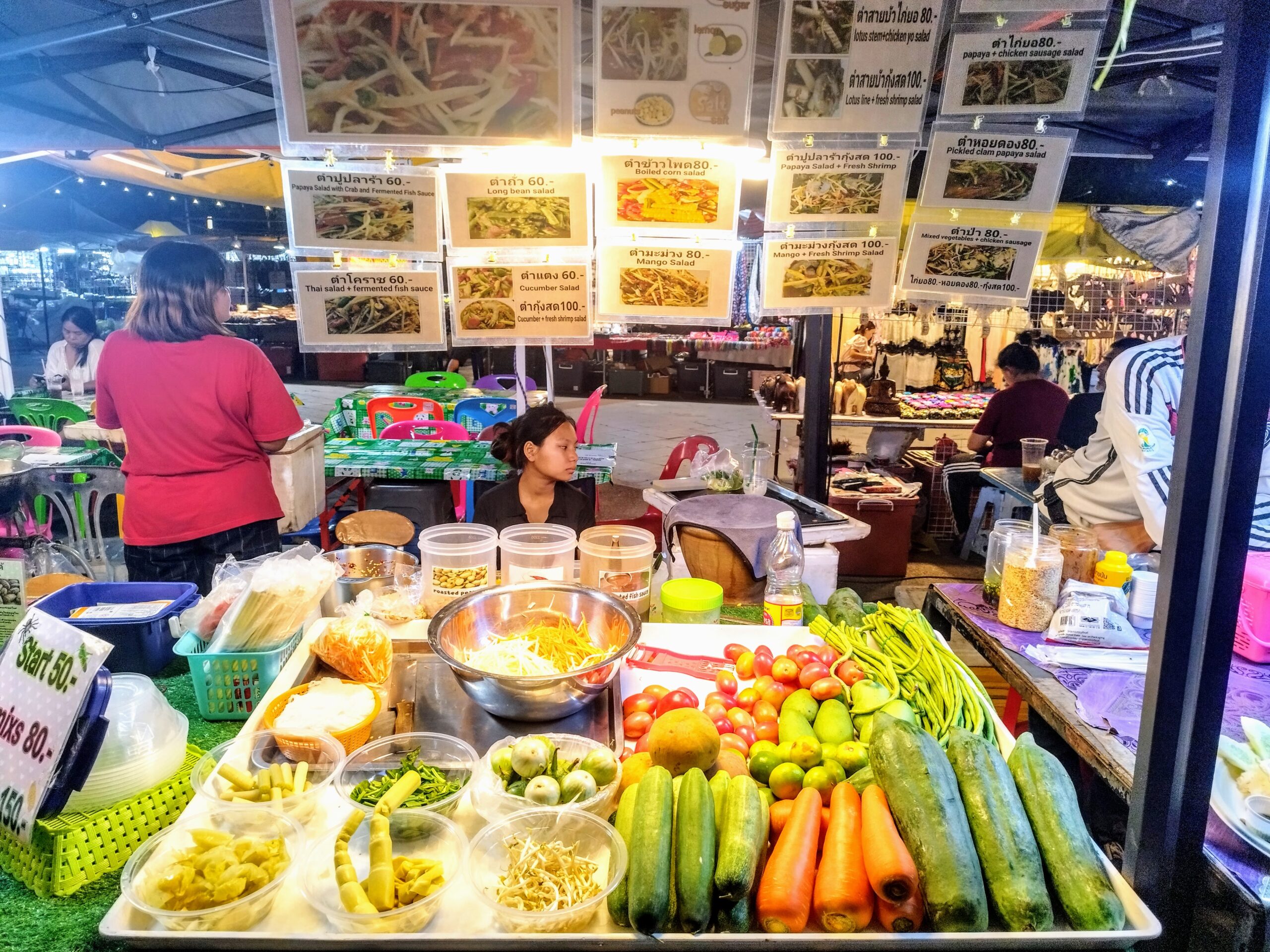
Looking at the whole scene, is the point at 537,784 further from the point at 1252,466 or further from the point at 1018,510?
the point at 1018,510

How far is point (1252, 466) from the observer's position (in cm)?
121

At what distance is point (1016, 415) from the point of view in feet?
21.3

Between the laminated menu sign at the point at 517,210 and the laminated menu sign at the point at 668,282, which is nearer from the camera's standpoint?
the laminated menu sign at the point at 517,210

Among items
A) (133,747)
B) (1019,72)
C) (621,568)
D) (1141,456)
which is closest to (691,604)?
(621,568)

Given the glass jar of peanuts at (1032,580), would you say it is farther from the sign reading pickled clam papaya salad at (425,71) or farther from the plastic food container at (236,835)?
the plastic food container at (236,835)

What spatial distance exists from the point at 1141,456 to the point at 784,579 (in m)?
1.86

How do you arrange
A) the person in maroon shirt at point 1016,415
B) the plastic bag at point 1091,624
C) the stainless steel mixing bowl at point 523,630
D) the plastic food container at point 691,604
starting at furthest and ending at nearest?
the person in maroon shirt at point 1016,415 < the plastic bag at point 1091,624 < the plastic food container at point 691,604 < the stainless steel mixing bowl at point 523,630

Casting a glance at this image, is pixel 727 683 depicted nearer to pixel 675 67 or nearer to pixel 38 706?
pixel 38 706

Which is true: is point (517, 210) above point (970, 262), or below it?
above

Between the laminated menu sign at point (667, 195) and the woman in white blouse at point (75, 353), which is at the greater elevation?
the laminated menu sign at point (667, 195)

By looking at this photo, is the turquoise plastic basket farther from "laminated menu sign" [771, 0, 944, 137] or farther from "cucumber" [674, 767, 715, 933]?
"laminated menu sign" [771, 0, 944, 137]

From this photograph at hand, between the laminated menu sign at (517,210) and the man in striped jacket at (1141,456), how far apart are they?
234cm

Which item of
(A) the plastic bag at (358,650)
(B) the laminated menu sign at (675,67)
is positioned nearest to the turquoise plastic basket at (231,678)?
(A) the plastic bag at (358,650)

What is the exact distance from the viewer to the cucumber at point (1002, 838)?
3.97ft
